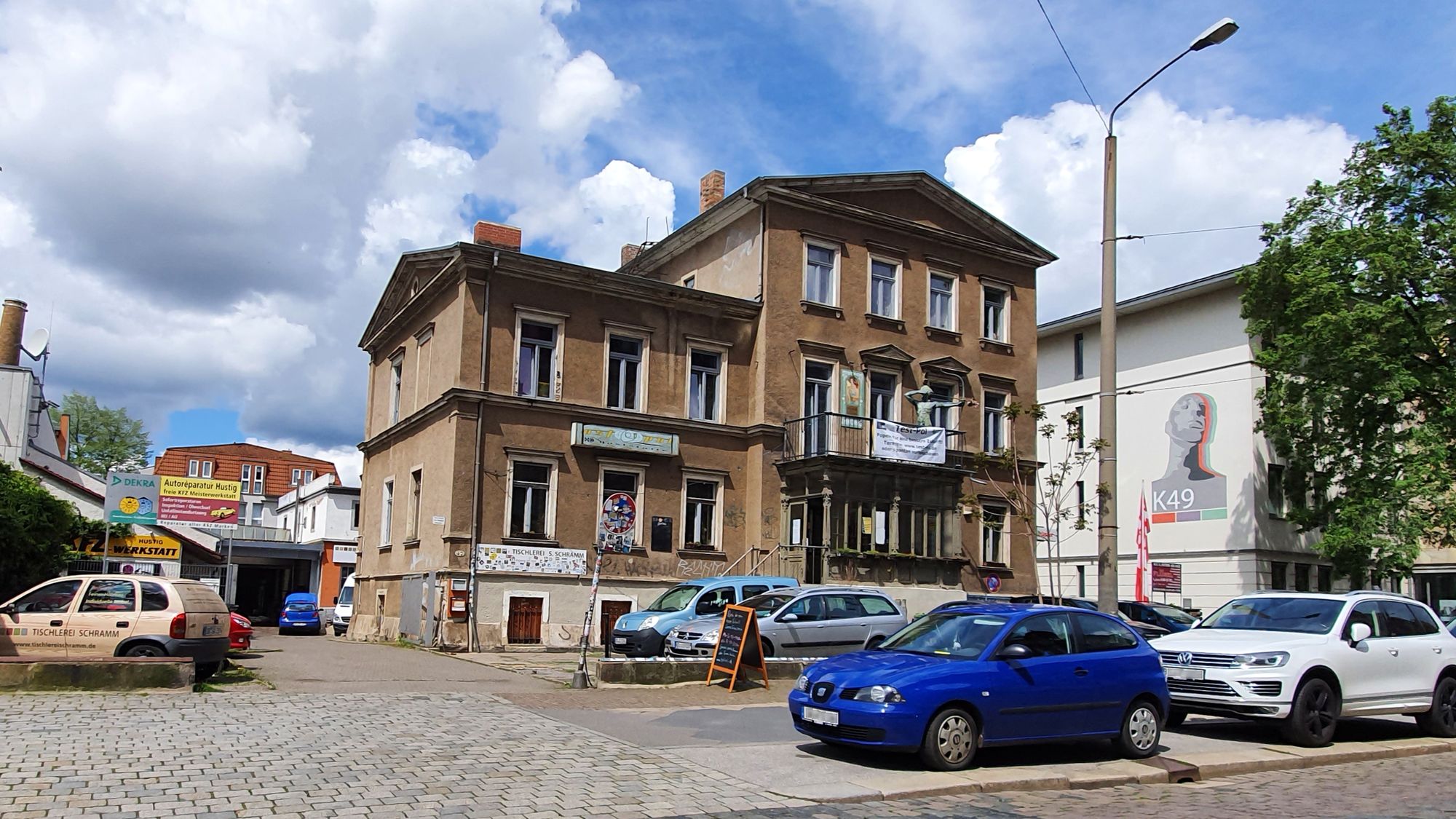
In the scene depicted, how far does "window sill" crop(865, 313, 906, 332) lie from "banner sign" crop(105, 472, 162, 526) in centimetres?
2125

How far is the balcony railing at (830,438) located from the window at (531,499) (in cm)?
633

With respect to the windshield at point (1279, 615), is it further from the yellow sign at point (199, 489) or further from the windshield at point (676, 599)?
the yellow sign at point (199, 489)

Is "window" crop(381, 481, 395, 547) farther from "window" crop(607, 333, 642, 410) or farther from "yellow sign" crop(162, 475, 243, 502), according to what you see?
"yellow sign" crop(162, 475, 243, 502)

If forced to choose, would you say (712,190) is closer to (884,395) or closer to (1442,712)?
(884,395)

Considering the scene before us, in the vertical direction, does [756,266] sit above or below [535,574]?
above

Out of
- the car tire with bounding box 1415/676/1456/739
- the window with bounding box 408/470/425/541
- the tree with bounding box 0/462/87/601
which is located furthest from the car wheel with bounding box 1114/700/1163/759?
the window with bounding box 408/470/425/541

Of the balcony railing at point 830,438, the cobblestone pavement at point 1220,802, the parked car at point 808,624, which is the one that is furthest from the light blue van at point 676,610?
the cobblestone pavement at point 1220,802

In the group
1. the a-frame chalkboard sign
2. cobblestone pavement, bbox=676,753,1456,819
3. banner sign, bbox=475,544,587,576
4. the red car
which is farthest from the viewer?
banner sign, bbox=475,544,587,576

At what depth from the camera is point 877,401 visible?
3133 cm

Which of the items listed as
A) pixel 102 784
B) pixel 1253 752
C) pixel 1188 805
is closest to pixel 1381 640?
pixel 1253 752

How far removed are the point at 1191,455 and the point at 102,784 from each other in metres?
38.9

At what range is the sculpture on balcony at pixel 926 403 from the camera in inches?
1194

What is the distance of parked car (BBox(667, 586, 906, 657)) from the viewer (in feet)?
61.6

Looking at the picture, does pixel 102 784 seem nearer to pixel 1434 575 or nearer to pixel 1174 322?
pixel 1174 322
